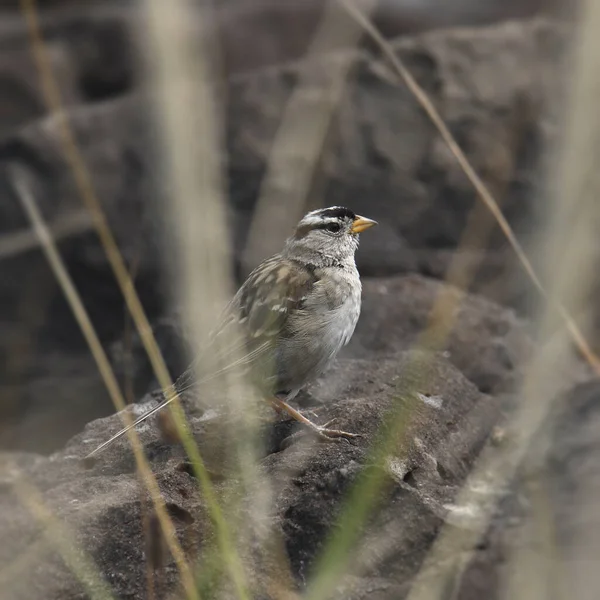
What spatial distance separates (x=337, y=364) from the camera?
5238mm

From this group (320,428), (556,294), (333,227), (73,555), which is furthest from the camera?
(333,227)

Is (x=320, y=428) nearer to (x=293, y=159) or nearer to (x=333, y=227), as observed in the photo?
(x=293, y=159)

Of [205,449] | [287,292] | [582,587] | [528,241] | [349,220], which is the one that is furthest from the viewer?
[528,241]

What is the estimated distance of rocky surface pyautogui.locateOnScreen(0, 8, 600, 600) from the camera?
3406 mm

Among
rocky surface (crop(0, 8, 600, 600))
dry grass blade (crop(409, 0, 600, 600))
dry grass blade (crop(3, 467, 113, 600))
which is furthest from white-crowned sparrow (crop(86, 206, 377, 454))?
dry grass blade (crop(3, 467, 113, 600))

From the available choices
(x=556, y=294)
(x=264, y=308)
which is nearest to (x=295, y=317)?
(x=264, y=308)

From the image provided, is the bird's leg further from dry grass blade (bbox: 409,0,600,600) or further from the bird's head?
the bird's head

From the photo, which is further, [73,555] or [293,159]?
→ [293,159]

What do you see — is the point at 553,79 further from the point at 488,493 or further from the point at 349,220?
the point at 488,493

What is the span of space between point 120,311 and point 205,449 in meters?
2.80

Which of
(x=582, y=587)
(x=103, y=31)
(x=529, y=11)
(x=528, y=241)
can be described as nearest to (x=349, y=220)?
(x=528, y=241)

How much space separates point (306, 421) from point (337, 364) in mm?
936

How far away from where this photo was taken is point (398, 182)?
22.7 ft

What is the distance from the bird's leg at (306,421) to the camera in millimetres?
4074
